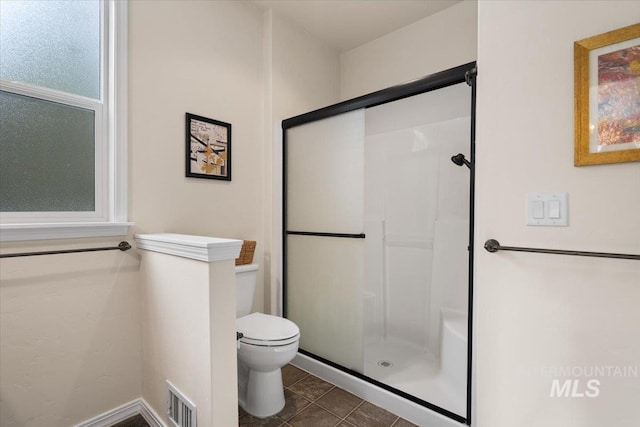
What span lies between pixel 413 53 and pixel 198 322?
2586 mm

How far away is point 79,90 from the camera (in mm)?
1596

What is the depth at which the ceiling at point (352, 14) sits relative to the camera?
2.30m

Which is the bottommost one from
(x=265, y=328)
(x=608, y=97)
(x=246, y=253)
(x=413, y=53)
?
(x=265, y=328)

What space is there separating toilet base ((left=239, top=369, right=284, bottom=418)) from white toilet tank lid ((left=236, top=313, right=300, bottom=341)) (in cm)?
24

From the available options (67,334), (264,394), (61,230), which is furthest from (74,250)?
(264,394)

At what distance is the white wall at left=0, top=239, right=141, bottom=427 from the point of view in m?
1.37

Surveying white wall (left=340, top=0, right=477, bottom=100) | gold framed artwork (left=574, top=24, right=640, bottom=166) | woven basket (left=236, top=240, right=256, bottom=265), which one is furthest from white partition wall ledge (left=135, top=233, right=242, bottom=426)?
white wall (left=340, top=0, right=477, bottom=100)

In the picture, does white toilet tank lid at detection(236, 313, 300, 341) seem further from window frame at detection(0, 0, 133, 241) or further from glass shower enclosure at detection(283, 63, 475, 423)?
window frame at detection(0, 0, 133, 241)

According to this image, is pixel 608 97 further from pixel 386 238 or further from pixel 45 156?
pixel 45 156

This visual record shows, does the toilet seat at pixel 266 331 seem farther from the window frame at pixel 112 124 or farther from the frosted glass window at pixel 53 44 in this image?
the frosted glass window at pixel 53 44

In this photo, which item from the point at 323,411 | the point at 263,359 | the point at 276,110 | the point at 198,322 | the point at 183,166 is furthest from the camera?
the point at 276,110

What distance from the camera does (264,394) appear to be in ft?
5.57

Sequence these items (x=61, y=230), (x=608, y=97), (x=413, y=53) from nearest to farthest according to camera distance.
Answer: (x=608, y=97) → (x=61, y=230) → (x=413, y=53)

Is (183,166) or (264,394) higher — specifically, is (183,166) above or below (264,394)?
above
